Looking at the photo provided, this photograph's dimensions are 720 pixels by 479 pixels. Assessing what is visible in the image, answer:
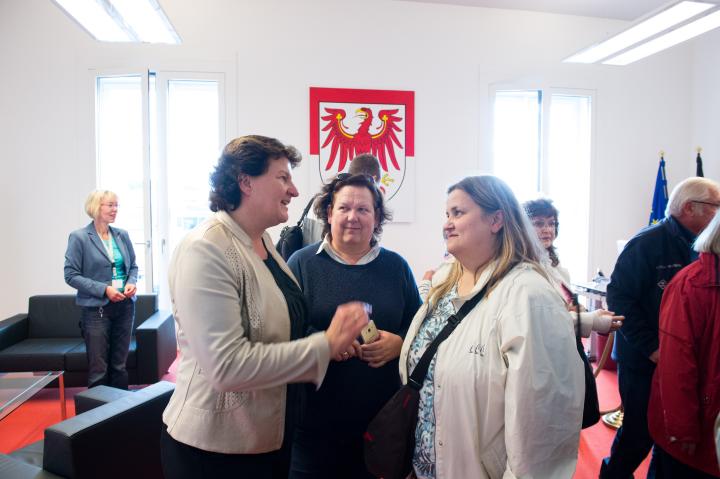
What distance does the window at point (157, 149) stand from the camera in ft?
15.2

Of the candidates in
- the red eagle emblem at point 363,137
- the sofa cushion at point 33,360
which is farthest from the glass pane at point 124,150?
the red eagle emblem at point 363,137

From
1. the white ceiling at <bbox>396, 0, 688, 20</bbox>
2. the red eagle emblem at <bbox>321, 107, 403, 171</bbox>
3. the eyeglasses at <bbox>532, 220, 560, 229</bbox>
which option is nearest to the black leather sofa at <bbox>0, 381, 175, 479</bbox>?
the eyeglasses at <bbox>532, 220, 560, 229</bbox>

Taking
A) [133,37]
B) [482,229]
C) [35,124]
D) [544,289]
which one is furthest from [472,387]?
[35,124]

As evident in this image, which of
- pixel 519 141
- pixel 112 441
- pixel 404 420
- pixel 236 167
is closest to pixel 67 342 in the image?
pixel 112 441

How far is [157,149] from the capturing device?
15.3 ft

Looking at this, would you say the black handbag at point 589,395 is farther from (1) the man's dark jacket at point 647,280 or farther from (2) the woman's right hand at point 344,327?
(1) the man's dark jacket at point 647,280

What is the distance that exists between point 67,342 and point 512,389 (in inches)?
160

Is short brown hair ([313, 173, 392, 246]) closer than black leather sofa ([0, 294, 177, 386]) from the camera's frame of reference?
Yes

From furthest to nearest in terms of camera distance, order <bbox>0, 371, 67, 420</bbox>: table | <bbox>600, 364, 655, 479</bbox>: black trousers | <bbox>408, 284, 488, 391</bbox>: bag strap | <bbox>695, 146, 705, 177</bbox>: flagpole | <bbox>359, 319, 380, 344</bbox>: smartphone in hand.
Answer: <bbox>695, 146, 705, 177</bbox>: flagpole → <bbox>0, 371, 67, 420</bbox>: table → <bbox>600, 364, 655, 479</bbox>: black trousers → <bbox>359, 319, 380, 344</bbox>: smartphone in hand → <bbox>408, 284, 488, 391</bbox>: bag strap

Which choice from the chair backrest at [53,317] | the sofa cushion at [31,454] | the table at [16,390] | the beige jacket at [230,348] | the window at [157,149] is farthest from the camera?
the window at [157,149]

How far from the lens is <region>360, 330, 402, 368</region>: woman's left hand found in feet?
4.96

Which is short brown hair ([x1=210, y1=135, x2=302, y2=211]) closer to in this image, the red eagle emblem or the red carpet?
the red carpet

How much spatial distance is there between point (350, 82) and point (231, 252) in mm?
4085

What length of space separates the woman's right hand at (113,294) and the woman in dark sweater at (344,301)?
2.24 meters
